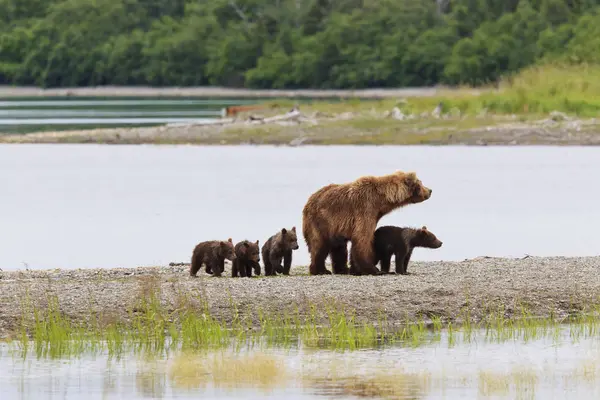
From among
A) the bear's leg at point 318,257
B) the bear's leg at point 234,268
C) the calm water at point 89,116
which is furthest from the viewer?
the calm water at point 89,116

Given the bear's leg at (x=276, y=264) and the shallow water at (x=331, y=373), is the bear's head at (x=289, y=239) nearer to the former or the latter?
the bear's leg at (x=276, y=264)

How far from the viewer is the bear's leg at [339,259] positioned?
14.0 metres

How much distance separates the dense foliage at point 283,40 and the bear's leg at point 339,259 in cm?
5425

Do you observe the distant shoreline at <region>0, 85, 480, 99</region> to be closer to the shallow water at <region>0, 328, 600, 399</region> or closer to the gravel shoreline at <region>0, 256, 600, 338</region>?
the gravel shoreline at <region>0, 256, 600, 338</region>

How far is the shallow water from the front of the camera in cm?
969

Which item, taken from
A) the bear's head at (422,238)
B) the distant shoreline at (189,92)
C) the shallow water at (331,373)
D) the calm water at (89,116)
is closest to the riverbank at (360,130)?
the calm water at (89,116)

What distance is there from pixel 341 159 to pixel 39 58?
6654 cm

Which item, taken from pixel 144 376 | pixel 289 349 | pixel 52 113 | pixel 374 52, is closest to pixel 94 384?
pixel 144 376

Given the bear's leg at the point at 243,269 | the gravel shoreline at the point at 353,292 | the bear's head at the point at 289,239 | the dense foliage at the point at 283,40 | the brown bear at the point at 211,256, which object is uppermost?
the dense foliage at the point at 283,40

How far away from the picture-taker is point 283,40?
91.4 m

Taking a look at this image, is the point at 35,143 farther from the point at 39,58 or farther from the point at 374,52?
the point at 39,58

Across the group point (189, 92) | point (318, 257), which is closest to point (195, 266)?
point (318, 257)

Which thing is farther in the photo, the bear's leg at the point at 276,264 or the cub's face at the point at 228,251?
the bear's leg at the point at 276,264

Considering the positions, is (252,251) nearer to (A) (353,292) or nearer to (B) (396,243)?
(B) (396,243)
